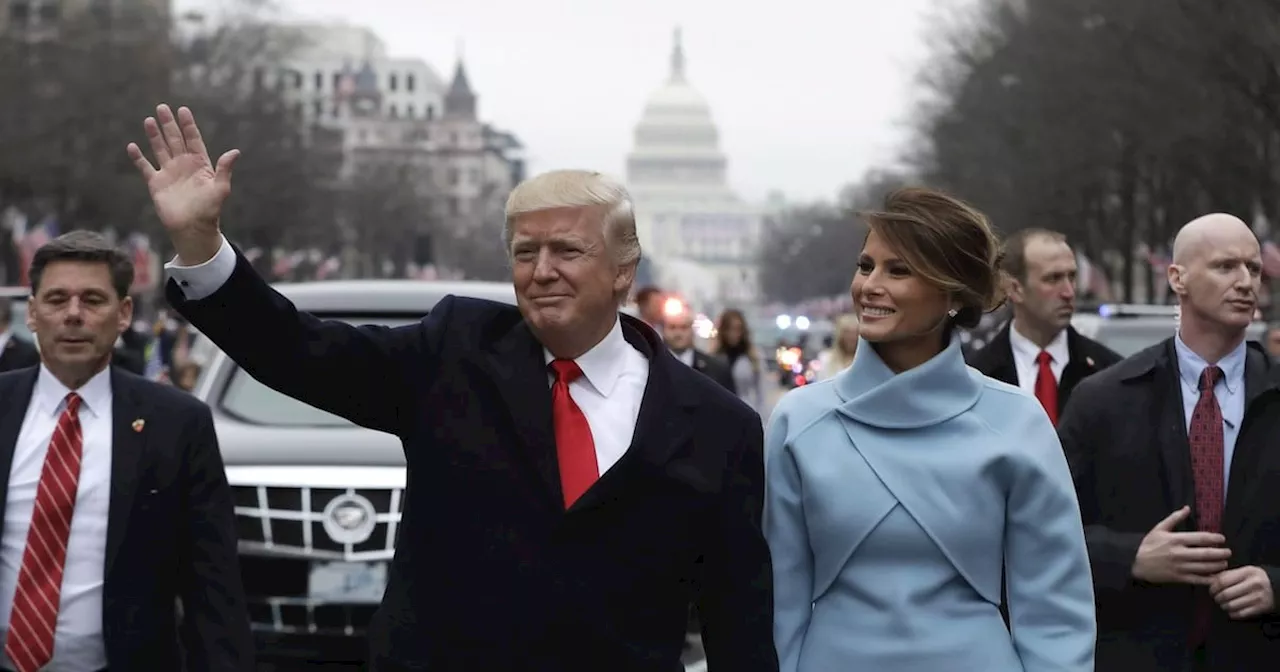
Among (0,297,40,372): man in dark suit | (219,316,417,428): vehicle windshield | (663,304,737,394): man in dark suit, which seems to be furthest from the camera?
(663,304,737,394): man in dark suit

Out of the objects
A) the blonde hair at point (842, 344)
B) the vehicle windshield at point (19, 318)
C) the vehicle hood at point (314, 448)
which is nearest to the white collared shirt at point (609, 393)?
the vehicle hood at point (314, 448)

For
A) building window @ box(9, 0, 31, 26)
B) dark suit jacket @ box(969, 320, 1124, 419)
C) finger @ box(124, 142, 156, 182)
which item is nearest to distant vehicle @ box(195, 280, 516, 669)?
dark suit jacket @ box(969, 320, 1124, 419)

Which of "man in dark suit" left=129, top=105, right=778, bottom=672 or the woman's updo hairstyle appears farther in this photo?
the woman's updo hairstyle

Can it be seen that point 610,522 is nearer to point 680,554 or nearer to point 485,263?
point 680,554

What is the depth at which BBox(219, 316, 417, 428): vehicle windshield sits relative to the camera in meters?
9.93

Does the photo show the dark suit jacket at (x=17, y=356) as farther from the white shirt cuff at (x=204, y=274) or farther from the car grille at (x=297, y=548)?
the white shirt cuff at (x=204, y=274)

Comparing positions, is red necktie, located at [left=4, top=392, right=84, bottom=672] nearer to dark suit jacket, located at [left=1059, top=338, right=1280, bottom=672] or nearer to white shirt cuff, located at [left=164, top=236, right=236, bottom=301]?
white shirt cuff, located at [left=164, top=236, right=236, bottom=301]

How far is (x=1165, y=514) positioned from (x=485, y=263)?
402ft

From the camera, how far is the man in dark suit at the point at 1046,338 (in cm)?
859

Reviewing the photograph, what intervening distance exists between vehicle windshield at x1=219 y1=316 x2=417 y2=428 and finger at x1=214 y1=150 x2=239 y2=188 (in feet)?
16.4

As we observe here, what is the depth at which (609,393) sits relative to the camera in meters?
5.03

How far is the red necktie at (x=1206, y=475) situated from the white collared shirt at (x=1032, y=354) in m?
1.92

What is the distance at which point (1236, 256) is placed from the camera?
6770 millimetres

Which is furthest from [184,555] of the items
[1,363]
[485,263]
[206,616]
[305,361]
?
[485,263]
